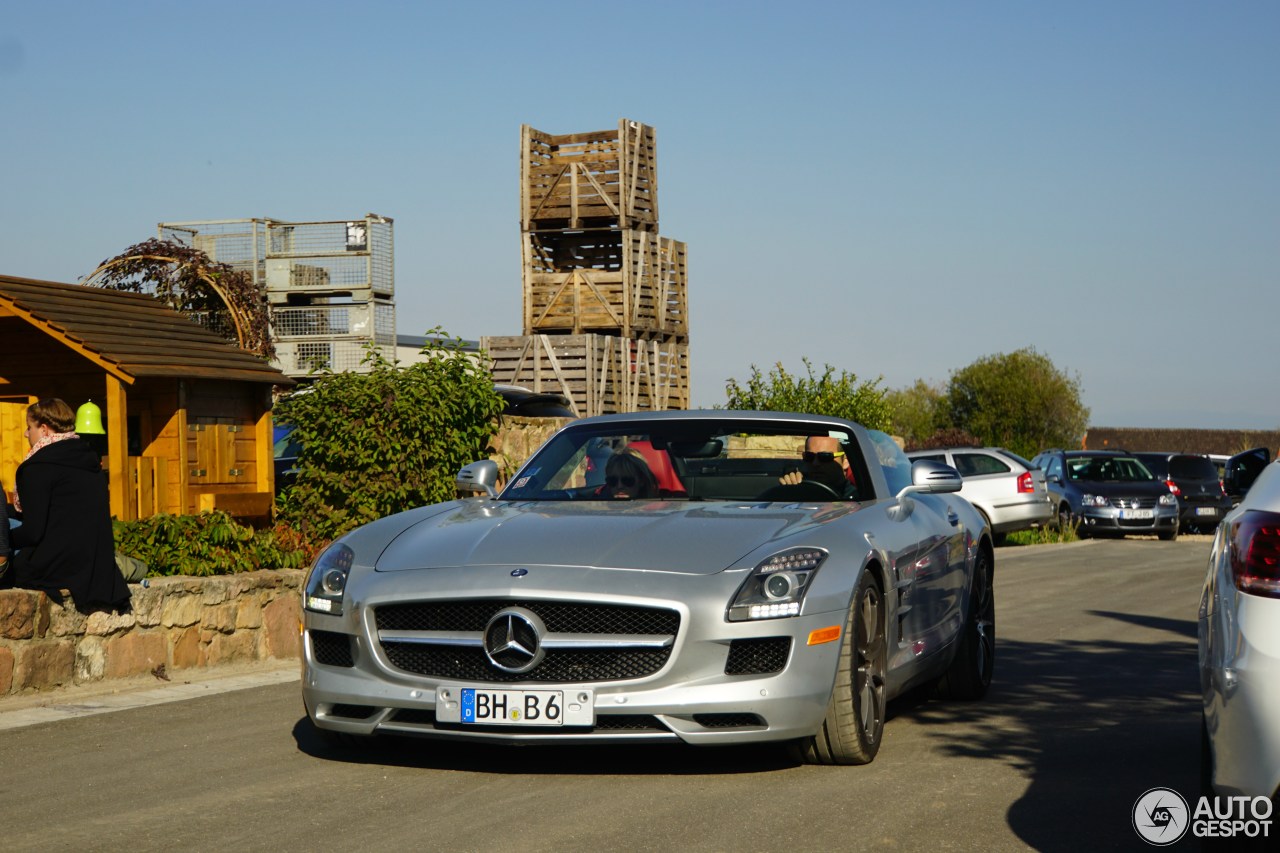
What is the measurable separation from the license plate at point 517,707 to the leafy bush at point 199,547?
4745mm

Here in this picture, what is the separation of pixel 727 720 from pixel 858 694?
62 cm

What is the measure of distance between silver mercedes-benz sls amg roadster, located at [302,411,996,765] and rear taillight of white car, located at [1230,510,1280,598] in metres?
2.02

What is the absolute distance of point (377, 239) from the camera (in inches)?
1694

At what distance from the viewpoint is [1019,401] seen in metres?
86.2

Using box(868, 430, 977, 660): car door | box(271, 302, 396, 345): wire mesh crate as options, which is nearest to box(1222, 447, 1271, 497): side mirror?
box(868, 430, 977, 660): car door

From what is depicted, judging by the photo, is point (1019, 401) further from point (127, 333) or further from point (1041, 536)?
point (127, 333)

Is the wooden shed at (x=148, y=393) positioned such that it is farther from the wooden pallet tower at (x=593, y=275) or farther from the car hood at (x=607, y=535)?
the wooden pallet tower at (x=593, y=275)

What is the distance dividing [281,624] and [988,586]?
4485 millimetres

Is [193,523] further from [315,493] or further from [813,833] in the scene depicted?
[813,833]

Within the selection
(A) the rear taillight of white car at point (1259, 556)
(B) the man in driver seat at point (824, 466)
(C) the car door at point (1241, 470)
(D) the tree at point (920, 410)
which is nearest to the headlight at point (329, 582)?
(B) the man in driver seat at point (824, 466)

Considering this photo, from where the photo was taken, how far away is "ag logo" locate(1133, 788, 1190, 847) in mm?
5164

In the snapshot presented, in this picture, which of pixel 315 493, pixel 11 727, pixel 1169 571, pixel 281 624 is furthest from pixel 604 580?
pixel 1169 571

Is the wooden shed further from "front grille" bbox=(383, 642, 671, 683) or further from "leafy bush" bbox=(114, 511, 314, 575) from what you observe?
"front grille" bbox=(383, 642, 671, 683)

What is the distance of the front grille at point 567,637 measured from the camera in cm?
591
